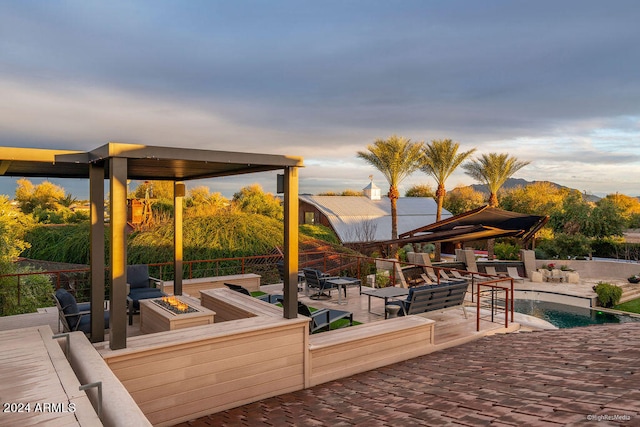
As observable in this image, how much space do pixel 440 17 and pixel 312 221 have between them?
1953cm

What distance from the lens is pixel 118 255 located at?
14.9ft

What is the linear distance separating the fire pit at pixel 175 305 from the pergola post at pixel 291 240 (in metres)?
1.38

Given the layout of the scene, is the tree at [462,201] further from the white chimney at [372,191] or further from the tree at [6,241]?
the tree at [6,241]

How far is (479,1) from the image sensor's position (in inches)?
533

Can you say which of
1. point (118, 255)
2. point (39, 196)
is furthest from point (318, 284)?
point (39, 196)

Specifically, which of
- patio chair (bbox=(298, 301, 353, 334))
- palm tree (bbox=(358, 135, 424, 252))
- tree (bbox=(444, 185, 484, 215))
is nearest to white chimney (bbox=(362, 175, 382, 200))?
tree (bbox=(444, 185, 484, 215))

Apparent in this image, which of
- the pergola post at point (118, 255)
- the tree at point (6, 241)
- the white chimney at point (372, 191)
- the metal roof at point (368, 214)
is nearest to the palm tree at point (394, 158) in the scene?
the metal roof at point (368, 214)

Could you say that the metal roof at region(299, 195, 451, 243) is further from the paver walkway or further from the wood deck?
the wood deck

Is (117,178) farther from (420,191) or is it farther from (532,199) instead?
(420,191)

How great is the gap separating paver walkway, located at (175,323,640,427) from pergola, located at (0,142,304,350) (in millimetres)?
1299

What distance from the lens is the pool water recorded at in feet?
41.0

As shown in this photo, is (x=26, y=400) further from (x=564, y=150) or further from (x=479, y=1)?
(x=564, y=150)

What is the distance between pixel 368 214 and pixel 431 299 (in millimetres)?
23833

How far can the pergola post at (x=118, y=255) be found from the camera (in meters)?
Result: 4.36
